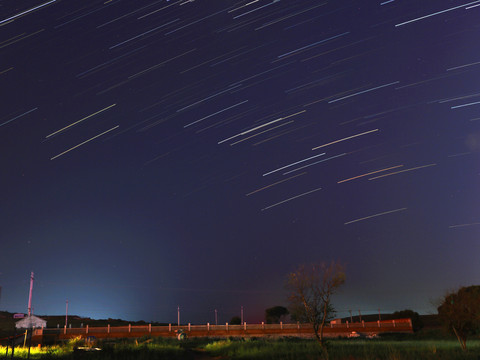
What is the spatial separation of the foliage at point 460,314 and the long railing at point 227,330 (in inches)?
1061

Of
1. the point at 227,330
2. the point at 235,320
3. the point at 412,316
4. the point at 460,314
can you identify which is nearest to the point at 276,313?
the point at 235,320

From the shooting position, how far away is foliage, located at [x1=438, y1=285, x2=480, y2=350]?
2672 centimetres

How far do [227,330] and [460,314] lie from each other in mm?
36718

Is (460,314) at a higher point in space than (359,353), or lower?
higher

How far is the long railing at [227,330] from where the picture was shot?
53781mm

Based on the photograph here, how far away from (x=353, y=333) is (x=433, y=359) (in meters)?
35.9

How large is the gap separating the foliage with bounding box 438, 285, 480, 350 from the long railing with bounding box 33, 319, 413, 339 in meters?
27.0

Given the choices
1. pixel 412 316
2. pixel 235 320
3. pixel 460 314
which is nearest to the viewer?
pixel 460 314

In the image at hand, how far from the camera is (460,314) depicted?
26.7 meters

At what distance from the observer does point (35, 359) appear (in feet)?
66.9

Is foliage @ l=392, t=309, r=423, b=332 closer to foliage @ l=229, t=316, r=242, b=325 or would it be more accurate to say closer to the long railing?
the long railing

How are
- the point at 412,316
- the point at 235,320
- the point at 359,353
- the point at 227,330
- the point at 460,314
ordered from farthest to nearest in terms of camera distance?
1. the point at 235,320
2. the point at 412,316
3. the point at 227,330
4. the point at 460,314
5. the point at 359,353

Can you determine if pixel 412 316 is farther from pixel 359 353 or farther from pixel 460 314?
pixel 359 353

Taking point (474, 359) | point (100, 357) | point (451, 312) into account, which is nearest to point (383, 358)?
point (474, 359)
